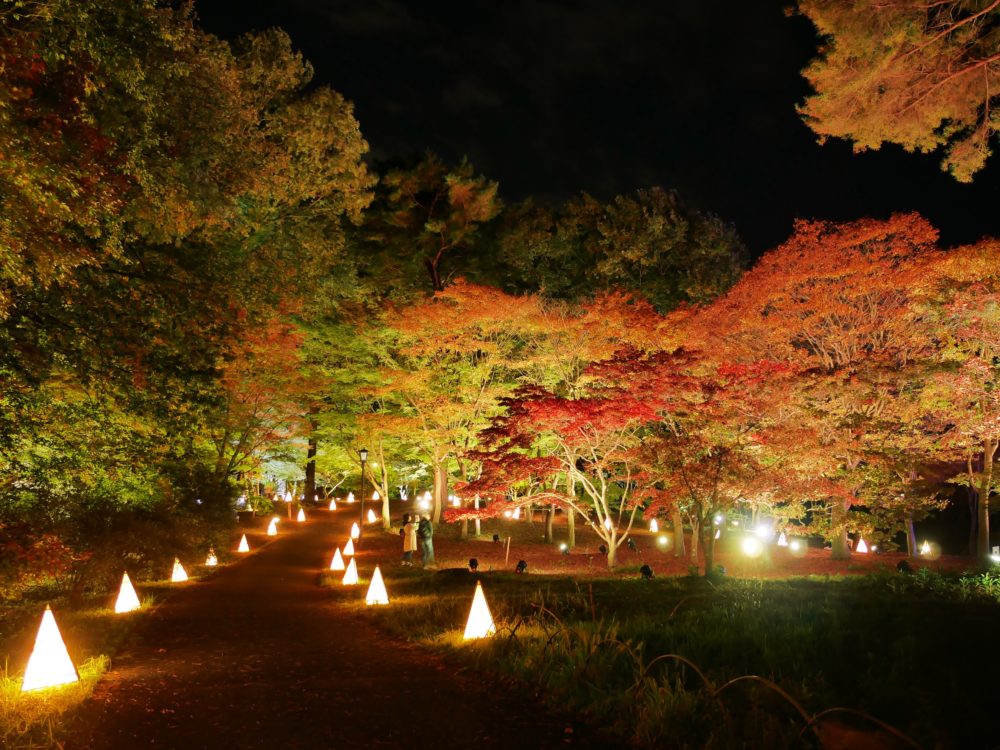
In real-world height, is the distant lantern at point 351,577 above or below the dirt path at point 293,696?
above

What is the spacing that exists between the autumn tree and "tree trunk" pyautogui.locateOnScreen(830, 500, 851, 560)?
29.7 feet

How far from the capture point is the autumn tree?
9688 mm

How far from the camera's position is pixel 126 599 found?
412 inches

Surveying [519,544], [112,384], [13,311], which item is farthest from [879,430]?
[13,311]

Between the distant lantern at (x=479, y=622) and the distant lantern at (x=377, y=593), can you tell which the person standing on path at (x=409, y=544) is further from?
the distant lantern at (x=479, y=622)

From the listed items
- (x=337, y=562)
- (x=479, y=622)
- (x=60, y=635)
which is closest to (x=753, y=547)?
(x=337, y=562)

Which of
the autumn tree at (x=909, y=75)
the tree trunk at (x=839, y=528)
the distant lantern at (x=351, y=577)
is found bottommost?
the distant lantern at (x=351, y=577)

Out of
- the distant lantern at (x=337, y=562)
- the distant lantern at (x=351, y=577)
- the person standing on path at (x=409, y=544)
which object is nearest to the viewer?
the distant lantern at (x=351, y=577)

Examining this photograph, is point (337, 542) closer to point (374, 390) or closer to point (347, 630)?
point (374, 390)

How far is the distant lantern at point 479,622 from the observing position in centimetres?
790

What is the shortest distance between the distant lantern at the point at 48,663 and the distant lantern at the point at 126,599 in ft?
14.7

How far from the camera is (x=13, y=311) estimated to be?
26.3 ft

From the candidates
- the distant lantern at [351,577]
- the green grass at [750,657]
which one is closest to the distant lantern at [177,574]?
the distant lantern at [351,577]

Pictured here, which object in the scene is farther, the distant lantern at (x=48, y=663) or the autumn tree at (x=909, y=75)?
the autumn tree at (x=909, y=75)
